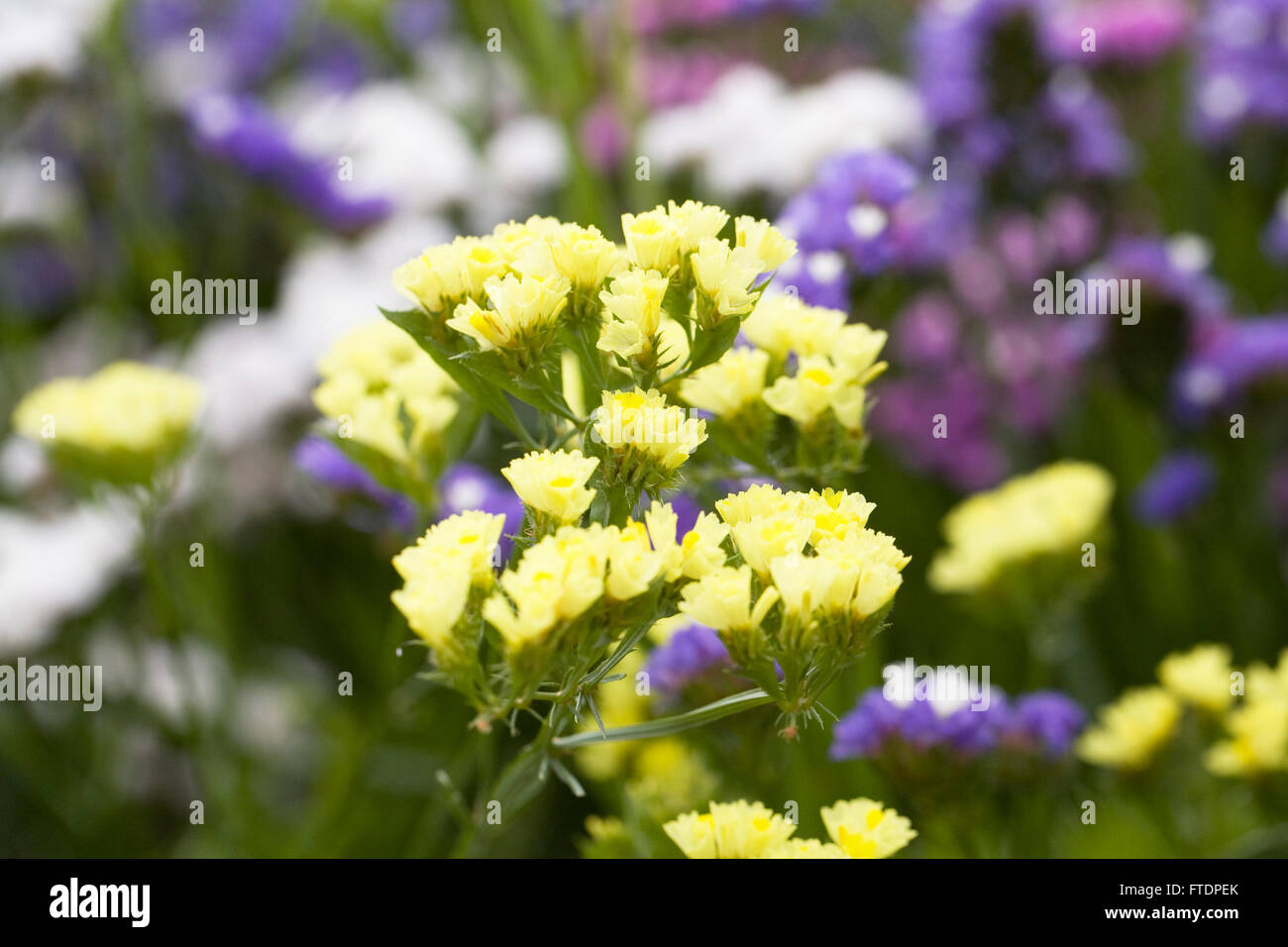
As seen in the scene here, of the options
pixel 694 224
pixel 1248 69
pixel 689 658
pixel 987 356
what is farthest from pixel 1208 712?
pixel 1248 69

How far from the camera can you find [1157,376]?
75cm

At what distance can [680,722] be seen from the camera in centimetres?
32

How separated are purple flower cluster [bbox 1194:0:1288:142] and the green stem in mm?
756

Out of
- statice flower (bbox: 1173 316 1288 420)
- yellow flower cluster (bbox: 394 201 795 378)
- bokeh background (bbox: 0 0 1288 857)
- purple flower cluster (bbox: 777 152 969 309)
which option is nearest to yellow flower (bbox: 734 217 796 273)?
yellow flower cluster (bbox: 394 201 795 378)

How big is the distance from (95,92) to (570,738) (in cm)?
78

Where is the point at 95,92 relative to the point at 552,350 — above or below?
above

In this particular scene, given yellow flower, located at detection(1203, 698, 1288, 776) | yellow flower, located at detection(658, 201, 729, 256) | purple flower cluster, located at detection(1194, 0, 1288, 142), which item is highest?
purple flower cluster, located at detection(1194, 0, 1288, 142)

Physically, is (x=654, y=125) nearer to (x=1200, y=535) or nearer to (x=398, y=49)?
(x=398, y=49)

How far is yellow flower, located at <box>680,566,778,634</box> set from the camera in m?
0.28

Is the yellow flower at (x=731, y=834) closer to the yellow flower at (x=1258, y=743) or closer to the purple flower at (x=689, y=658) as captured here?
the purple flower at (x=689, y=658)

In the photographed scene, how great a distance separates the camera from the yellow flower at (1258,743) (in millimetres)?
424

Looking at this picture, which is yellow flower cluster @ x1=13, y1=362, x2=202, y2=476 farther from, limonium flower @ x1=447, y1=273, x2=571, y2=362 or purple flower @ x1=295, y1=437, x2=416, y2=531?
limonium flower @ x1=447, y1=273, x2=571, y2=362
